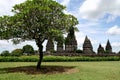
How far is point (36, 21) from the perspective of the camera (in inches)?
1025

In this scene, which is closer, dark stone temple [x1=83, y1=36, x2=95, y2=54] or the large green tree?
the large green tree

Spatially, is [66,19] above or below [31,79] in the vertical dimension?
above

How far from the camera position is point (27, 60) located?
45.2 meters

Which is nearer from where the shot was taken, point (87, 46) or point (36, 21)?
point (36, 21)

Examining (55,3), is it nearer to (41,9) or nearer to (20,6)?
(41,9)

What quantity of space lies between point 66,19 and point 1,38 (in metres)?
8.10

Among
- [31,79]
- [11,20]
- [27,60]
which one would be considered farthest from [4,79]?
[27,60]

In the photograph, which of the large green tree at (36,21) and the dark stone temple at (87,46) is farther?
the dark stone temple at (87,46)

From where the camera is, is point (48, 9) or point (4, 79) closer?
point (4, 79)

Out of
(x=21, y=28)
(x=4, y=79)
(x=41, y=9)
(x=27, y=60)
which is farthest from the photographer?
(x=27, y=60)

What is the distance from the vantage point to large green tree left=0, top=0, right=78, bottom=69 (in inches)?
987

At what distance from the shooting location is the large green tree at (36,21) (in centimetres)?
2508

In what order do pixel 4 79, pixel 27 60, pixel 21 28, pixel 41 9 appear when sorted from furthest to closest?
pixel 27 60, pixel 21 28, pixel 41 9, pixel 4 79

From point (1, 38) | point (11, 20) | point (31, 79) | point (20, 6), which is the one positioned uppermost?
point (20, 6)
